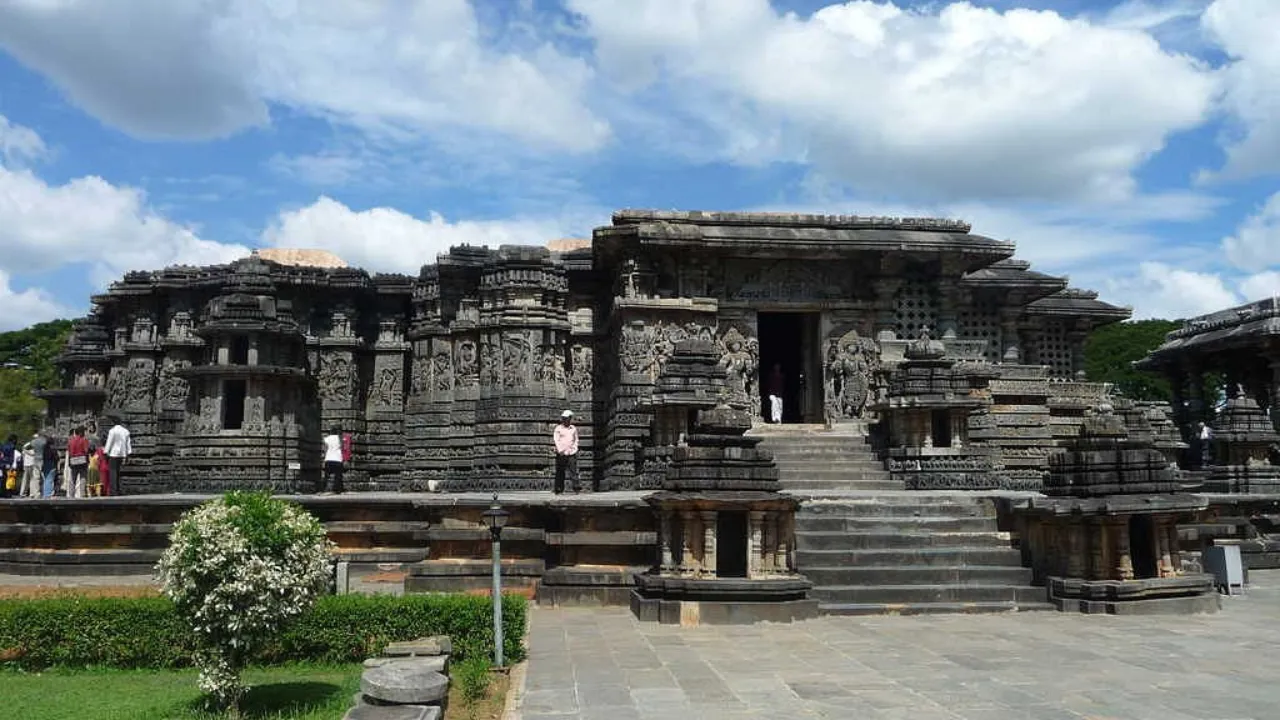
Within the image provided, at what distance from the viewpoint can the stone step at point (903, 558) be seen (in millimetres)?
11891

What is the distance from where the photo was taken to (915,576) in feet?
38.3

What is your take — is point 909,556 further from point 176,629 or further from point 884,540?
point 176,629

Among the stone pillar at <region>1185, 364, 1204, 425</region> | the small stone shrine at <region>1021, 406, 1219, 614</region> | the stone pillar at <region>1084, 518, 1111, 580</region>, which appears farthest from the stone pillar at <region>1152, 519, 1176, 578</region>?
the stone pillar at <region>1185, 364, 1204, 425</region>

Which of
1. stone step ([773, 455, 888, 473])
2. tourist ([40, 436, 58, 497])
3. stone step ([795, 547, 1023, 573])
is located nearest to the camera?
stone step ([795, 547, 1023, 573])

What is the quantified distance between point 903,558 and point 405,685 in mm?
7410

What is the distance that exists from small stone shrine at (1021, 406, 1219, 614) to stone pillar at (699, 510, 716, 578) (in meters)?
4.08

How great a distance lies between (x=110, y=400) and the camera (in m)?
25.7

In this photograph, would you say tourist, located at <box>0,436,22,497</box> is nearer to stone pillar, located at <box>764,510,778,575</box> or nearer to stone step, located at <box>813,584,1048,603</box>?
stone pillar, located at <box>764,510,778,575</box>

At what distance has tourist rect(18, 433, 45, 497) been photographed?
63.9 ft

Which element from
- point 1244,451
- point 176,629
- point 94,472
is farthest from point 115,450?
point 1244,451

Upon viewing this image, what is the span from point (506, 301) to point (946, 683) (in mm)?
15143

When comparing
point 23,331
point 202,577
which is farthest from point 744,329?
point 23,331

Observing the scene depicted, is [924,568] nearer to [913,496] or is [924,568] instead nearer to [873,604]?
[873,604]

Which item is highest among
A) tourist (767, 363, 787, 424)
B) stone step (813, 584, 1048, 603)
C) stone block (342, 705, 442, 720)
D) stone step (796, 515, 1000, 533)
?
tourist (767, 363, 787, 424)
